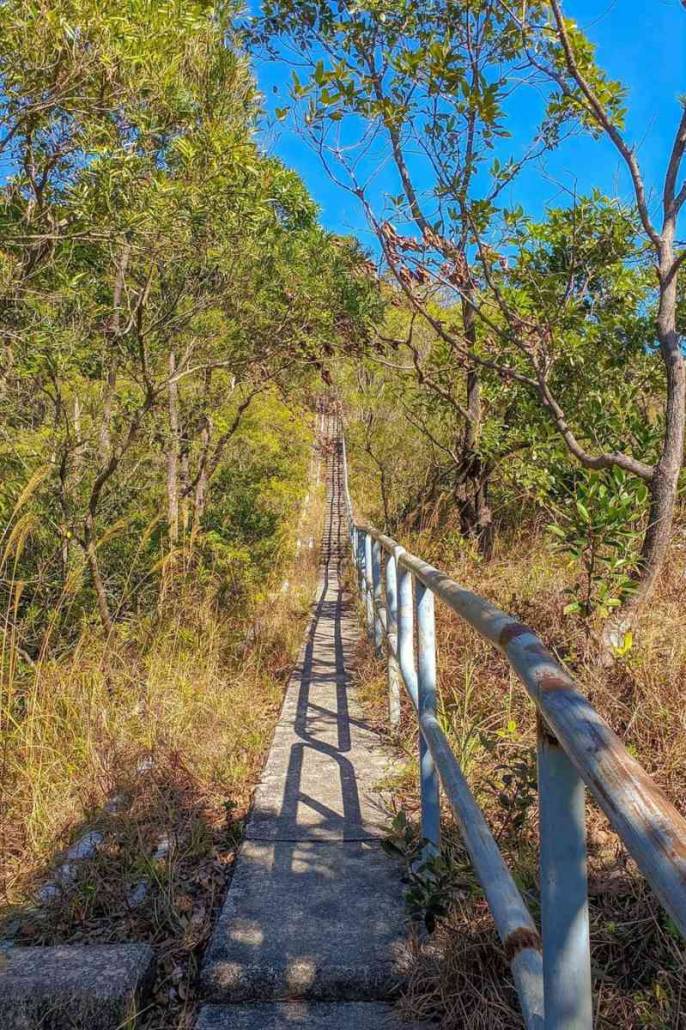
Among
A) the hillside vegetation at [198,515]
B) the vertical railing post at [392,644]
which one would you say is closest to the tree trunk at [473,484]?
the hillside vegetation at [198,515]

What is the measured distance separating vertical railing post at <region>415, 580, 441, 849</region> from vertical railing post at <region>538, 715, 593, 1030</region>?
137 centimetres

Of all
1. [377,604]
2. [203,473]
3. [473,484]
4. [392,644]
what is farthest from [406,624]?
[203,473]

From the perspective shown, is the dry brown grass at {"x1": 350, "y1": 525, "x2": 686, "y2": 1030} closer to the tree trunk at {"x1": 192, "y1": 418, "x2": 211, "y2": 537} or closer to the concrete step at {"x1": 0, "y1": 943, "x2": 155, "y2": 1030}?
the concrete step at {"x1": 0, "y1": 943, "x2": 155, "y2": 1030}

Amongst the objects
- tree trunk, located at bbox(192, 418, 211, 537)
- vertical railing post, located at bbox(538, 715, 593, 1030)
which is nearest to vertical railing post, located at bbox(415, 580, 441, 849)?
vertical railing post, located at bbox(538, 715, 593, 1030)

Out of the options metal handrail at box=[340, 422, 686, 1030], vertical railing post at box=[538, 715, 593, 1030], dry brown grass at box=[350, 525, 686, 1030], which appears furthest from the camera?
dry brown grass at box=[350, 525, 686, 1030]

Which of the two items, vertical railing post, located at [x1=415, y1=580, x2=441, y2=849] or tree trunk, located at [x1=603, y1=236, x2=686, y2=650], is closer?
vertical railing post, located at [x1=415, y1=580, x2=441, y2=849]

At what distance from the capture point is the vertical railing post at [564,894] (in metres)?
1.00

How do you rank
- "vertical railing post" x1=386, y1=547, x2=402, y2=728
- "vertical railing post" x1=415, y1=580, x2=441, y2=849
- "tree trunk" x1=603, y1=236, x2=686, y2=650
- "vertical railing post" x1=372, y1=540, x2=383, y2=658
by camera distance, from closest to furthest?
1. "vertical railing post" x1=415, y1=580, x2=441, y2=849
2. "tree trunk" x1=603, y1=236, x2=686, y2=650
3. "vertical railing post" x1=386, y1=547, x2=402, y2=728
4. "vertical railing post" x1=372, y1=540, x2=383, y2=658

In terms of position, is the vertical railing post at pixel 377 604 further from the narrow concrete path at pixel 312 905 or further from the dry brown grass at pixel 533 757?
the narrow concrete path at pixel 312 905

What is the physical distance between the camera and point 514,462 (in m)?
6.52

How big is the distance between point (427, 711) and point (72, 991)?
1281 millimetres

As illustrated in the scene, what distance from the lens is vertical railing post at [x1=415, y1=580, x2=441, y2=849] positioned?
247 cm

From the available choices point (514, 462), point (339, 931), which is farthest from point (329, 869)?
point (514, 462)

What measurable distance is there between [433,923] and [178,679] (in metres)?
2.40
